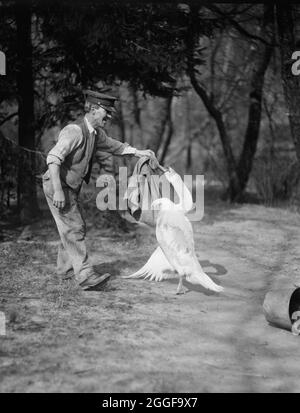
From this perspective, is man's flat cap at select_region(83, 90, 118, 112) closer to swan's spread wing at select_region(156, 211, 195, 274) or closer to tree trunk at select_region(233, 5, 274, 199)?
swan's spread wing at select_region(156, 211, 195, 274)

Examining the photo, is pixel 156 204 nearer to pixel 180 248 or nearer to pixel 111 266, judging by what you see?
pixel 180 248

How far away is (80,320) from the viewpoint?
4.78 metres

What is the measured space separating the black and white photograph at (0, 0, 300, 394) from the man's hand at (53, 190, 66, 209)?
0.02 m

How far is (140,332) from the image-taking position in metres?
4.55

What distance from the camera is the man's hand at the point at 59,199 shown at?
5421mm

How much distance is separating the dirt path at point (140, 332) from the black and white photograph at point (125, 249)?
0.06ft

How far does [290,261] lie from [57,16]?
4887 mm

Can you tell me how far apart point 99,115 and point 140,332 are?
226 cm

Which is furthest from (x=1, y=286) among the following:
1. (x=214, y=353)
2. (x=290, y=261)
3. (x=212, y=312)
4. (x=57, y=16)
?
(x=57, y=16)

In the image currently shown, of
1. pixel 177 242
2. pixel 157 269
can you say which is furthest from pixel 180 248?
pixel 157 269

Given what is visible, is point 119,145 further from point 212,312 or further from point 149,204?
point 212,312

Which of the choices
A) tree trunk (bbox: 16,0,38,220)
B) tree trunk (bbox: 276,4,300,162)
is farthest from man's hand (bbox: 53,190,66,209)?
tree trunk (bbox: 276,4,300,162)

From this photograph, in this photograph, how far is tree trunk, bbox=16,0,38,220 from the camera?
28.6 ft
